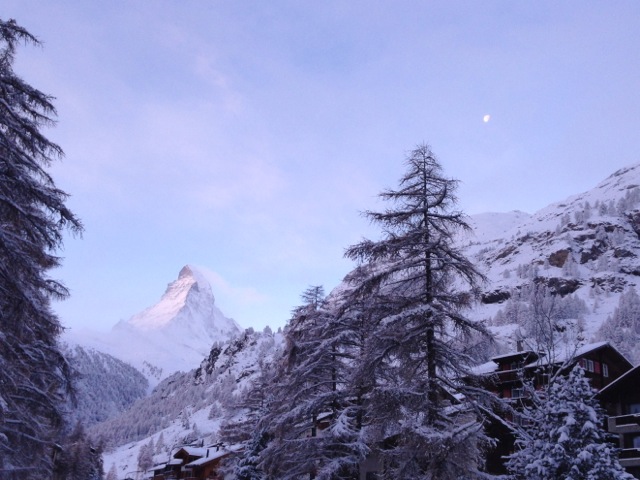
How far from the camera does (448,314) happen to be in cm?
1725

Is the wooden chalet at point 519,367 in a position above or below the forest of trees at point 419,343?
above

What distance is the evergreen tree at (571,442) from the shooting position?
59.8 ft

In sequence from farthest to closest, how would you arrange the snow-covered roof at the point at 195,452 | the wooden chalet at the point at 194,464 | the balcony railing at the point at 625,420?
the snow-covered roof at the point at 195,452 < the wooden chalet at the point at 194,464 < the balcony railing at the point at 625,420

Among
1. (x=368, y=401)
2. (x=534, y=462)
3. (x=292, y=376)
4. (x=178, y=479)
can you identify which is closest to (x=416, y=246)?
(x=368, y=401)

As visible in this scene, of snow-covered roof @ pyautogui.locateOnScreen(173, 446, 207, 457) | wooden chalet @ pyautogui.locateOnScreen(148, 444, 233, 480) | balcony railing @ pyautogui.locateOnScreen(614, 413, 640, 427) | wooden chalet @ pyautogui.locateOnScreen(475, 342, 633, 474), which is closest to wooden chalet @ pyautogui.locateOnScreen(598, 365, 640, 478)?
balcony railing @ pyautogui.locateOnScreen(614, 413, 640, 427)

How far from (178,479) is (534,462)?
270ft

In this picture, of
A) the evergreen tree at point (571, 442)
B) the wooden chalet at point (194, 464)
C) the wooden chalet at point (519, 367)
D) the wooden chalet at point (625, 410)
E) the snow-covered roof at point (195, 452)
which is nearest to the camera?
the evergreen tree at point (571, 442)

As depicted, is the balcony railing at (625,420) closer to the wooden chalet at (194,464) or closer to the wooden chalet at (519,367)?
the wooden chalet at (519,367)

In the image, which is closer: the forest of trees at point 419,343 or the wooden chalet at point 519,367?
the forest of trees at point 419,343

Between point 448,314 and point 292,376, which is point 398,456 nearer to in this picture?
point 448,314

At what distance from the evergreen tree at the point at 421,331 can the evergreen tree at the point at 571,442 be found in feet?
11.0

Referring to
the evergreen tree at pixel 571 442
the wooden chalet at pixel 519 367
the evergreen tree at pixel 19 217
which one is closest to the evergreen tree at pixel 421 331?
the evergreen tree at pixel 571 442

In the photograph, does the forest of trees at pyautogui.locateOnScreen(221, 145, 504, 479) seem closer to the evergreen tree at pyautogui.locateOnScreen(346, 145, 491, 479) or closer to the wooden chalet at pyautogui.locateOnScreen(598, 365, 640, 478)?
the evergreen tree at pyautogui.locateOnScreen(346, 145, 491, 479)

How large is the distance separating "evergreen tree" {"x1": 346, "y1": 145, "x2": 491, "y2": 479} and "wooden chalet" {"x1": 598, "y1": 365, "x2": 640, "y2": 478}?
20462 millimetres
